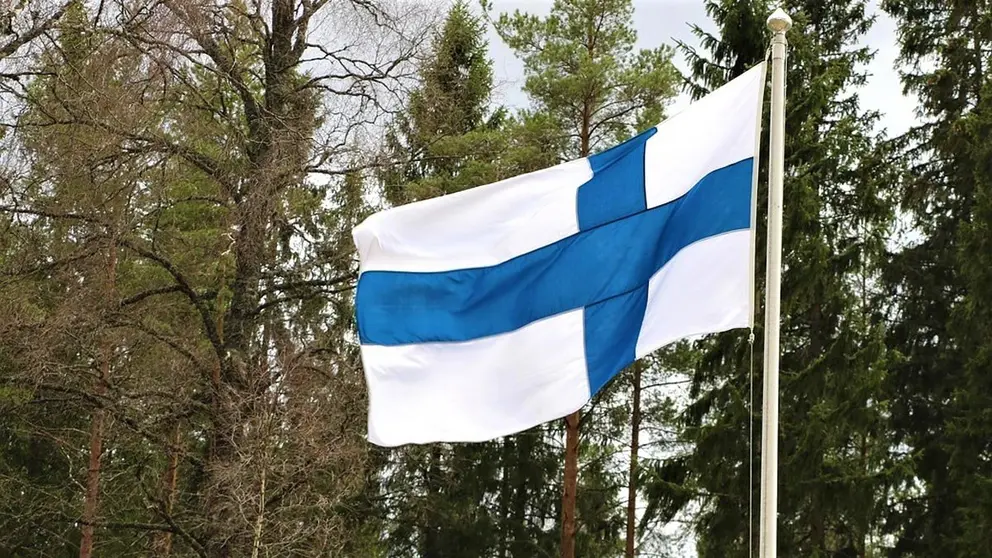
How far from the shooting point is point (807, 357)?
19.7 m

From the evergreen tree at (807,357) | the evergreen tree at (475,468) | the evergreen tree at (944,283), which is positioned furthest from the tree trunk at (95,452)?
the evergreen tree at (944,283)

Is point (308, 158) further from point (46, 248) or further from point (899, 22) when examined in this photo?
point (899, 22)

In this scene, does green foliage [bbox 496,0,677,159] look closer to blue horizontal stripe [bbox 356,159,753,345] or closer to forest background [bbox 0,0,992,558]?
forest background [bbox 0,0,992,558]

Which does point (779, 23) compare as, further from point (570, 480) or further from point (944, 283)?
point (944, 283)

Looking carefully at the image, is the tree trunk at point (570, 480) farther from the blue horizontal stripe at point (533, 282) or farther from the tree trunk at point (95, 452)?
the blue horizontal stripe at point (533, 282)

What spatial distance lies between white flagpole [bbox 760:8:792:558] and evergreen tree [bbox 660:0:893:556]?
42.6ft

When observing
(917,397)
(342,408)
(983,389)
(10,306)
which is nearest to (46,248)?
(10,306)

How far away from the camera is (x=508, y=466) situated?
2489cm

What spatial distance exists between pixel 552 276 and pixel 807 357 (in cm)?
1373

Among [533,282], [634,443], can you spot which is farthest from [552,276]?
[634,443]

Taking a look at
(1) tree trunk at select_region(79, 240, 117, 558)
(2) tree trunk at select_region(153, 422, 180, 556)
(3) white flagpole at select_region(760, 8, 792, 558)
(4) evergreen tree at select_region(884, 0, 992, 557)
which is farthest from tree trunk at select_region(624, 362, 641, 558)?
(3) white flagpole at select_region(760, 8, 792, 558)

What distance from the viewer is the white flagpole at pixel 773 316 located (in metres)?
5.52

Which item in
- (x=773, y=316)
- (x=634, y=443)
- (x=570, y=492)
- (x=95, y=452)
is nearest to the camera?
(x=773, y=316)

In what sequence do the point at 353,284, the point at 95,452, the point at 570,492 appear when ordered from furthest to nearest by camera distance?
the point at 570,492 → the point at 95,452 → the point at 353,284
